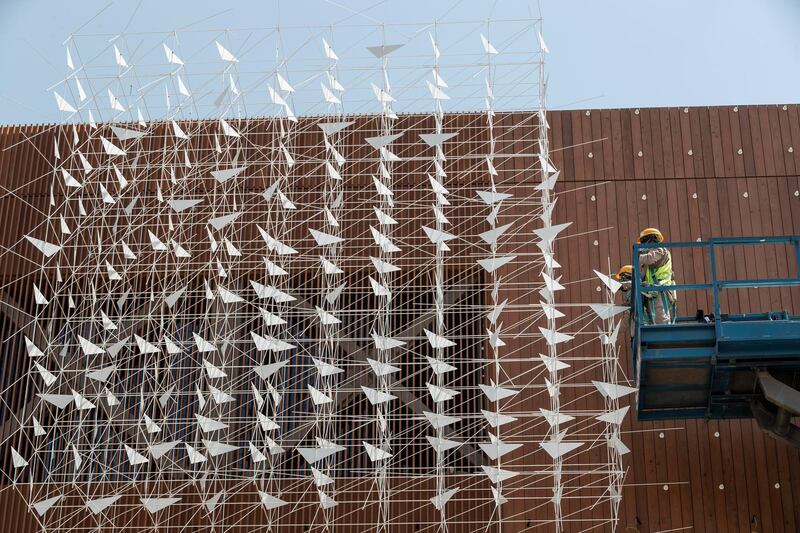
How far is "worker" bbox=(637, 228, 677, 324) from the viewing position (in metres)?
15.1

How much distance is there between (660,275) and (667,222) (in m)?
3.52

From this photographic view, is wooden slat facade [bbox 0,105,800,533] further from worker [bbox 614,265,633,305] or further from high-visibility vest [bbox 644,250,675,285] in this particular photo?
high-visibility vest [bbox 644,250,675,285]

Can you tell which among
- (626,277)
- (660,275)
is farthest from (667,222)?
(660,275)

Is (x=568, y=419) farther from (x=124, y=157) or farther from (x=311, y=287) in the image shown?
(x=124, y=157)

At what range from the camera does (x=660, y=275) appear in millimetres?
15141

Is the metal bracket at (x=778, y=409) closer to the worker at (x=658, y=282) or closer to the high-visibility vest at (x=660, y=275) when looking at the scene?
the worker at (x=658, y=282)

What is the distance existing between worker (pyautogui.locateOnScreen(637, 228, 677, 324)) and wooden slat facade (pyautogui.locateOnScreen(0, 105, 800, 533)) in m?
2.30

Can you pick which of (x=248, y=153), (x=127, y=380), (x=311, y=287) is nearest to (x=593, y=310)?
(x=311, y=287)

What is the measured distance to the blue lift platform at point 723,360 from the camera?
14.3 m

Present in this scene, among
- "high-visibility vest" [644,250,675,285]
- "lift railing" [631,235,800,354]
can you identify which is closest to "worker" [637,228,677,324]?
"high-visibility vest" [644,250,675,285]

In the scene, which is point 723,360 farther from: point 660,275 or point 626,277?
point 626,277

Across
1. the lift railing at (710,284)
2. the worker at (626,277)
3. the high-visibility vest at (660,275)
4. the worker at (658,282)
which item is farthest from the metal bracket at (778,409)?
the worker at (626,277)

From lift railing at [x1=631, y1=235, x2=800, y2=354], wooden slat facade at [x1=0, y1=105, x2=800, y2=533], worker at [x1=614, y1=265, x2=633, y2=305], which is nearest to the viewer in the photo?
lift railing at [x1=631, y1=235, x2=800, y2=354]

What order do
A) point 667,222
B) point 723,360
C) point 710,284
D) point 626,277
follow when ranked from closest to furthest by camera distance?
point 710,284 → point 723,360 → point 626,277 → point 667,222
